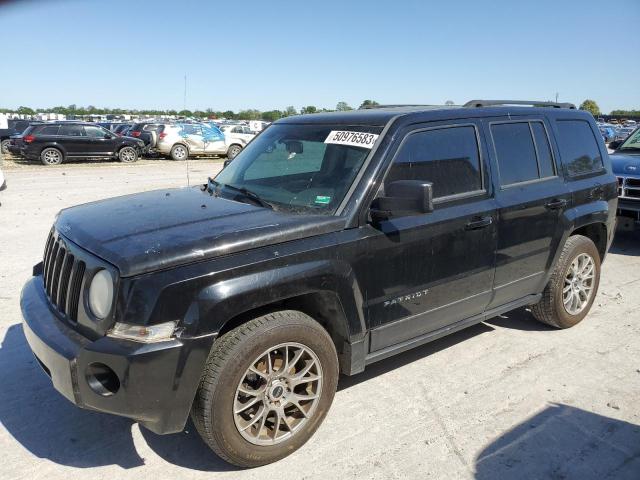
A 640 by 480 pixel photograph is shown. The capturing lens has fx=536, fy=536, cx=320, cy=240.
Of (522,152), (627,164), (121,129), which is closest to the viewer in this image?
(522,152)

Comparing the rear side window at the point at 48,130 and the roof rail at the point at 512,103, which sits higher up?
the roof rail at the point at 512,103

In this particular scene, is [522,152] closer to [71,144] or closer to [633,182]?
[633,182]

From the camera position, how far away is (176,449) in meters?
3.20

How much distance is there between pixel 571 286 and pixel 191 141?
2111cm

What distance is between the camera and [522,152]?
4.37m

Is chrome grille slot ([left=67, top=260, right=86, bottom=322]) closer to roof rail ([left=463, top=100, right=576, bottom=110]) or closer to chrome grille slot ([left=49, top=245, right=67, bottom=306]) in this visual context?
chrome grille slot ([left=49, top=245, right=67, bottom=306])

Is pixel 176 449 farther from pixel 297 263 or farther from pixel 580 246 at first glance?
pixel 580 246

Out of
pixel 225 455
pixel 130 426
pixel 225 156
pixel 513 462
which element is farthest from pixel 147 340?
pixel 225 156

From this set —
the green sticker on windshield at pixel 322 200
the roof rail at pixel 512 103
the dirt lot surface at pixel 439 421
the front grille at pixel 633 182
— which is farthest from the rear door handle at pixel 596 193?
the front grille at pixel 633 182

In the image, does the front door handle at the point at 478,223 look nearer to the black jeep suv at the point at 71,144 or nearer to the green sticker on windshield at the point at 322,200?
the green sticker on windshield at the point at 322,200

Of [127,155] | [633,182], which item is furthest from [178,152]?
[633,182]

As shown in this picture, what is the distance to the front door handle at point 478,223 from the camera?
3.80 metres

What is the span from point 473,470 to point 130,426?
2.12 metres

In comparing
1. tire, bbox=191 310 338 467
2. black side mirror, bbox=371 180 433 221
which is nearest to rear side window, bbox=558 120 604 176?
black side mirror, bbox=371 180 433 221
